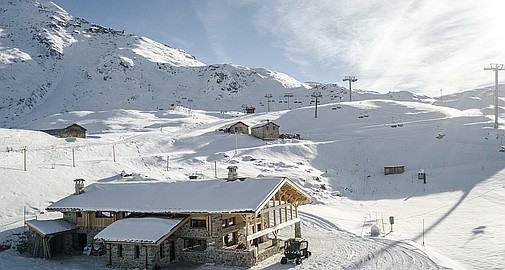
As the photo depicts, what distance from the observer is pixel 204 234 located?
21.7m

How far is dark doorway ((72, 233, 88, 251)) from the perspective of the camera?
2546 cm

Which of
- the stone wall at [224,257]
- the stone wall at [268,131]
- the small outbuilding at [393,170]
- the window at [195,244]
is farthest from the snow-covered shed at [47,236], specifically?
the stone wall at [268,131]

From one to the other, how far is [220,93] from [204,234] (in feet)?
388

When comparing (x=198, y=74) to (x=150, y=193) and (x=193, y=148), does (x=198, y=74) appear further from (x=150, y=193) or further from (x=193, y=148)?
(x=150, y=193)

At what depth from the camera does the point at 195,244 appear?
2252 centimetres

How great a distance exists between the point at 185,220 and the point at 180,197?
5.09ft

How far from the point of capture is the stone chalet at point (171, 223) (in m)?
20.8

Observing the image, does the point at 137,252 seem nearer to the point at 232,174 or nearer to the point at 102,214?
the point at 102,214

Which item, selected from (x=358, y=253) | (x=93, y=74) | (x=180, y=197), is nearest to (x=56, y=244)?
(x=180, y=197)

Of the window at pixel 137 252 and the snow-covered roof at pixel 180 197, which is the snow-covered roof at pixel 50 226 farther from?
the window at pixel 137 252

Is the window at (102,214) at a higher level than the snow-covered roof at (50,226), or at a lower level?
higher

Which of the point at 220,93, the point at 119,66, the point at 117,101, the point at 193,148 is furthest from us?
the point at 119,66

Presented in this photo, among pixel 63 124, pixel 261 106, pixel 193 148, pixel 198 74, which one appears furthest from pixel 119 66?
pixel 193 148

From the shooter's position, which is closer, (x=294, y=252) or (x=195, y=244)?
(x=294, y=252)
